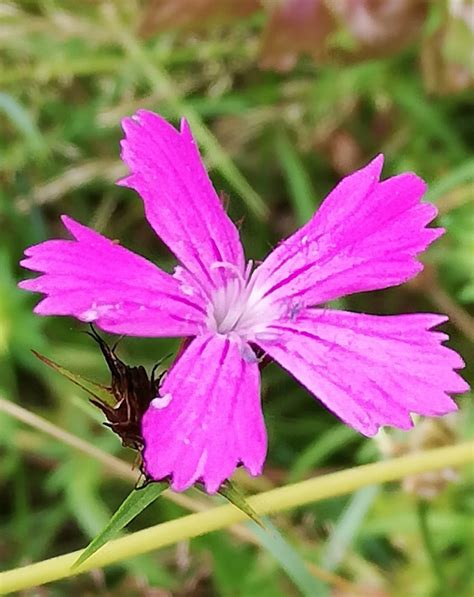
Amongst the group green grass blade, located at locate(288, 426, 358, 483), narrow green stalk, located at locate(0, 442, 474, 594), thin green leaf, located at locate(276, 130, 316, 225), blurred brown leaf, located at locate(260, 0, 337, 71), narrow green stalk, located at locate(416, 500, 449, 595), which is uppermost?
blurred brown leaf, located at locate(260, 0, 337, 71)

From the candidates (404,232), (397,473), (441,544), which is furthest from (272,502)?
(441,544)

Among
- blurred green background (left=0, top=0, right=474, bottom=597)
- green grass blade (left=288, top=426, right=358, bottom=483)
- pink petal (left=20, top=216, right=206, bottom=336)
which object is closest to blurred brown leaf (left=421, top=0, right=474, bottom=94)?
blurred green background (left=0, top=0, right=474, bottom=597)

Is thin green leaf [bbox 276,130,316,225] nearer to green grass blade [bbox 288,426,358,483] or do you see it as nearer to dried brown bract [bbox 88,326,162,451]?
green grass blade [bbox 288,426,358,483]

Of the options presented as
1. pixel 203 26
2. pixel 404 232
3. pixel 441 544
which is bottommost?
pixel 441 544

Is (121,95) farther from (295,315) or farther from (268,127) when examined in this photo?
(295,315)

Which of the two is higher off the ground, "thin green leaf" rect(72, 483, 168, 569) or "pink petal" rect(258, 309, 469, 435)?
"thin green leaf" rect(72, 483, 168, 569)

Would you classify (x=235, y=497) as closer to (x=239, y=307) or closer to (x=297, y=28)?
(x=239, y=307)

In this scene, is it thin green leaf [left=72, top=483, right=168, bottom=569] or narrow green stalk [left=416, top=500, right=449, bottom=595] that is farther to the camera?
narrow green stalk [left=416, top=500, right=449, bottom=595]

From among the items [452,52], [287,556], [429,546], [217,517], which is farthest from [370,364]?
[452,52]
